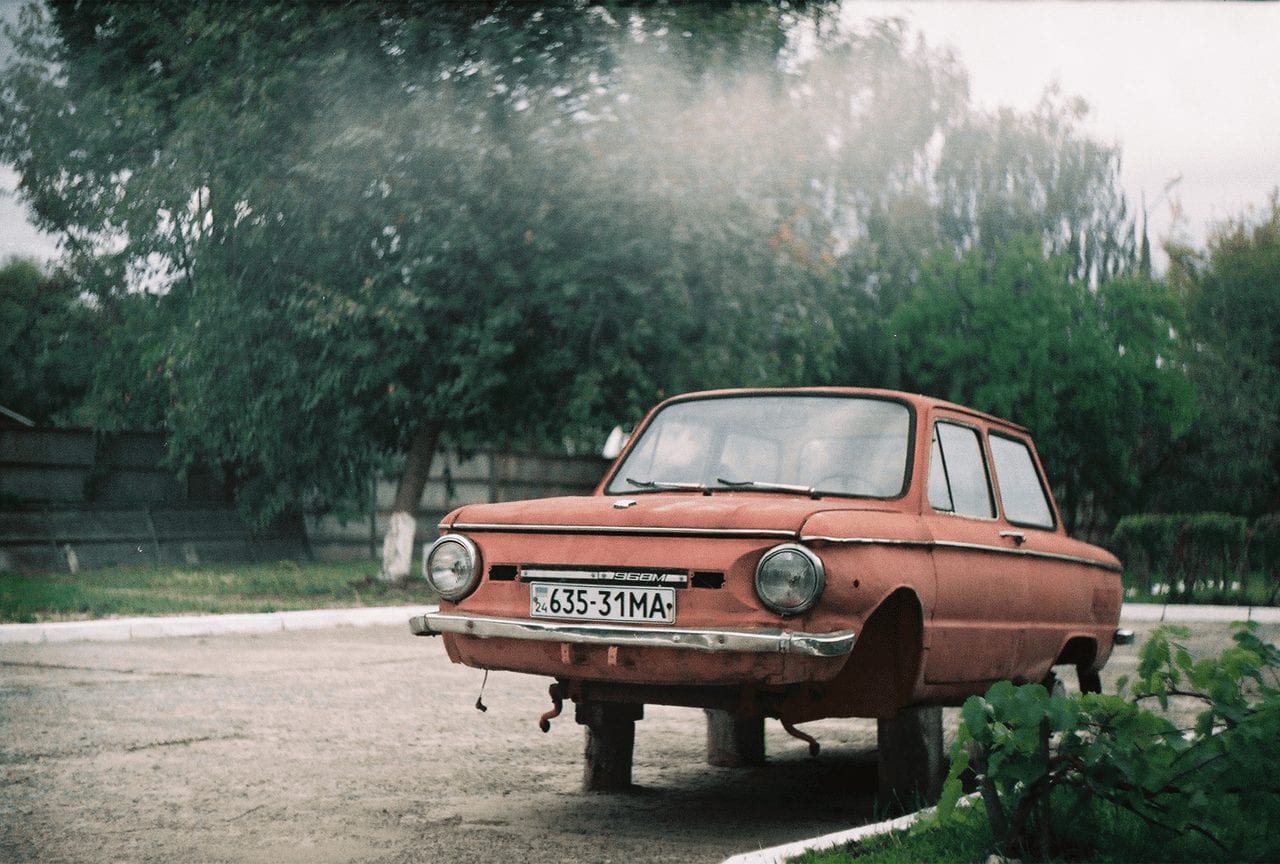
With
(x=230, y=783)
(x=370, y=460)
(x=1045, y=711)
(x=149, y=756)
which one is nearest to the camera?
(x=1045, y=711)

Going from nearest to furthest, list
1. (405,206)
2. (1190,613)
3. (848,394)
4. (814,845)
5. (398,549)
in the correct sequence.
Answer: (814,845) < (848,394) < (405,206) < (1190,613) < (398,549)

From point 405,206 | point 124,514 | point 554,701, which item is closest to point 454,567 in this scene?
point 554,701

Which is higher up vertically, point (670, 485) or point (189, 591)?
point (670, 485)

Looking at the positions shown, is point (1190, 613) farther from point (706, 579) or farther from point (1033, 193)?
point (1033, 193)

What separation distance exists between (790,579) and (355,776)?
2.56 m

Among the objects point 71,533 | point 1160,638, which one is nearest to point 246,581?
point 71,533

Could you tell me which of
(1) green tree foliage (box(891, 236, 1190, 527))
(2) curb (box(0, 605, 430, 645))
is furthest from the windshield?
(1) green tree foliage (box(891, 236, 1190, 527))

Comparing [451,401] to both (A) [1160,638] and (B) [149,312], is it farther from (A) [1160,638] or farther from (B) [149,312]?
(A) [1160,638]

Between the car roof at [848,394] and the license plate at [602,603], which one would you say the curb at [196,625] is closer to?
the car roof at [848,394]

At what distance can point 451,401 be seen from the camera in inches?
744

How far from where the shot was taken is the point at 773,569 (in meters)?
4.98

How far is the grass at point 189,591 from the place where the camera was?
14.4 metres

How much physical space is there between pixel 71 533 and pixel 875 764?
14.6m

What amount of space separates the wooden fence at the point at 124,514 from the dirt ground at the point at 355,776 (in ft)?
29.7
